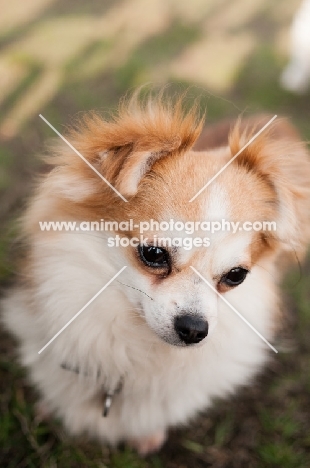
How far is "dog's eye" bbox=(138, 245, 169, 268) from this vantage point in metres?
1.55

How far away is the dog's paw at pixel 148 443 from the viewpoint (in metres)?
2.25

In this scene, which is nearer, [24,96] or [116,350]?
[116,350]

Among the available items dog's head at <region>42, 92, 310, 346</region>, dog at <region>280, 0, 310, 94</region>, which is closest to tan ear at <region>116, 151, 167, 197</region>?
dog's head at <region>42, 92, 310, 346</region>

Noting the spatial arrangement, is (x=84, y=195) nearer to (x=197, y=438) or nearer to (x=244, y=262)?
(x=244, y=262)

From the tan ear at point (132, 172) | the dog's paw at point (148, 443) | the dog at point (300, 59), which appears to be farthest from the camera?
the dog at point (300, 59)

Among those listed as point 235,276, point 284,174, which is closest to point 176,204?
point 235,276

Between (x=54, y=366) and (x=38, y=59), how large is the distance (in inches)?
127

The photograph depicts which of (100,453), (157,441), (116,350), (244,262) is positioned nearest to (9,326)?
(116,350)

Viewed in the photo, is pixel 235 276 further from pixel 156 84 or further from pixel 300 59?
pixel 300 59

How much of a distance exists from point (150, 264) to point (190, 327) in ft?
0.85

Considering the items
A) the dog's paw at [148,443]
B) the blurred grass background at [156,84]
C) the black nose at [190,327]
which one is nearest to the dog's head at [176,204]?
the black nose at [190,327]

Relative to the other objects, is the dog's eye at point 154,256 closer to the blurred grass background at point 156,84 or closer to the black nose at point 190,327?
the black nose at point 190,327

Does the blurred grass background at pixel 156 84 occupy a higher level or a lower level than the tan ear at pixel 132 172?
lower

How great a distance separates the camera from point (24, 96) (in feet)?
12.8
